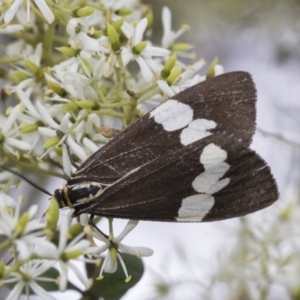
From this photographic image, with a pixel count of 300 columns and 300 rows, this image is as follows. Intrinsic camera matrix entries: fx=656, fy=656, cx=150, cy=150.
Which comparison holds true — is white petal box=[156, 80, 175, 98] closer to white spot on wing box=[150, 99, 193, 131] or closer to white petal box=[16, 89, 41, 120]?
white spot on wing box=[150, 99, 193, 131]

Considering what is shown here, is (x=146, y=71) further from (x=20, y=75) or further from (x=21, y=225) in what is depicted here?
(x=21, y=225)

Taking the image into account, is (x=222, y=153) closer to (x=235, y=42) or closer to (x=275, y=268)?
(x=275, y=268)

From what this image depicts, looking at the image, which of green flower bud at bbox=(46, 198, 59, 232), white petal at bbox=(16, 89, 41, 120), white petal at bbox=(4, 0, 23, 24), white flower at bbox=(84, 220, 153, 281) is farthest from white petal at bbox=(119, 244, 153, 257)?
white petal at bbox=(4, 0, 23, 24)

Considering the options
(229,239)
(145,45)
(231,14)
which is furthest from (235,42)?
(145,45)

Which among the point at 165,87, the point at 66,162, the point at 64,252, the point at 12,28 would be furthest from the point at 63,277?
the point at 12,28

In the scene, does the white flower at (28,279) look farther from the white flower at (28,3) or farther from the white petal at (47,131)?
the white flower at (28,3)

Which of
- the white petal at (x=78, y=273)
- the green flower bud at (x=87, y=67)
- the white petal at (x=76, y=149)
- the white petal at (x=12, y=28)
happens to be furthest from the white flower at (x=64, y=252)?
the white petal at (x=12, y=28)
